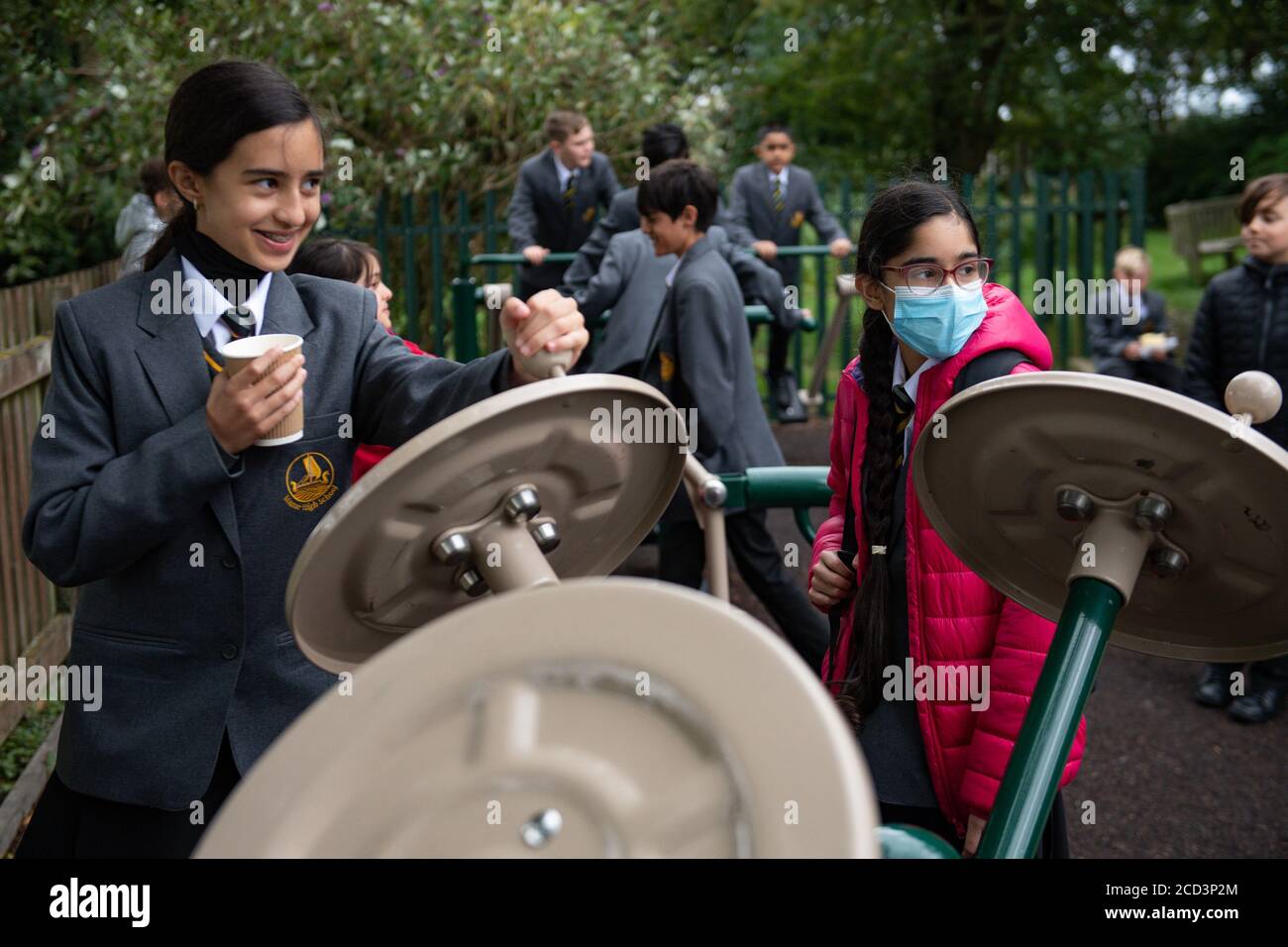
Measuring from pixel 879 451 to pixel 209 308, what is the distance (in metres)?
1.12

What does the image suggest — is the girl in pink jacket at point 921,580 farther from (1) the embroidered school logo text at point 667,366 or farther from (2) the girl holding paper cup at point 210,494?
(1) the embroidered school logo text at point 667,366

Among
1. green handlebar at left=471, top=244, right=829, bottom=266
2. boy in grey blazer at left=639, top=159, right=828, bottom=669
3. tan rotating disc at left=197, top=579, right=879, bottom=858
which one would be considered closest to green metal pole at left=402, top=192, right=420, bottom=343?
green handlebar at left=471, top=244, right=829, bottom=266

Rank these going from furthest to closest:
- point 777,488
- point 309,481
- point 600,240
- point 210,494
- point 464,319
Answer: point 600,240, point 464,319, point 777,488, point 309,481, point 210,494

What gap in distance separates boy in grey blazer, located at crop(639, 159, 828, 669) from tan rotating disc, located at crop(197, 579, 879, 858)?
12.1 feet

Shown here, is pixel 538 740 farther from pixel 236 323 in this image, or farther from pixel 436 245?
pixel 436 245

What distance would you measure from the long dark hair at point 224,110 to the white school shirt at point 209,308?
125 mm

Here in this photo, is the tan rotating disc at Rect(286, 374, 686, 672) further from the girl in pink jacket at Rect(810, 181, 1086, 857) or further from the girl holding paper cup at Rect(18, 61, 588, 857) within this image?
the girl in pink jacket at Rect(810, 181, 1086, 857)

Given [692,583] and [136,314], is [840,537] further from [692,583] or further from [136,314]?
[692,583]

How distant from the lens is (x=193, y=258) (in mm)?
1988

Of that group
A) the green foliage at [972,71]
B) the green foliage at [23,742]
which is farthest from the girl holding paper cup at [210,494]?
the green foliage at [972,71]

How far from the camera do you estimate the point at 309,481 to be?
6.42ft

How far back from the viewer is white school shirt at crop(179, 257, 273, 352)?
197 cm

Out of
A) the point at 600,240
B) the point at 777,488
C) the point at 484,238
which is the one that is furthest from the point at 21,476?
the point at 484,238

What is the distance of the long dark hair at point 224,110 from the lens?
190 centimetres
